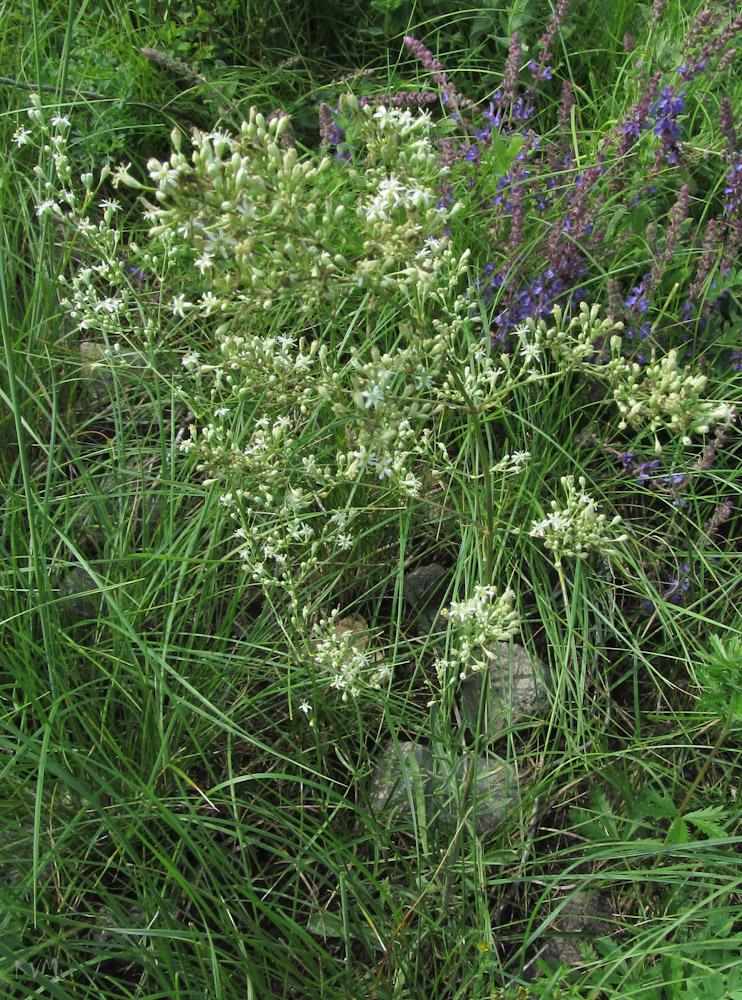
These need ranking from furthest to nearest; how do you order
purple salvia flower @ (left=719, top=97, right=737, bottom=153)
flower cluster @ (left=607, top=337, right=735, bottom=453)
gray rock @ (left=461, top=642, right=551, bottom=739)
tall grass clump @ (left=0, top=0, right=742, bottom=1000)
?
purple salvia flower @ (left=719, top=97, right=737, bottom=153)
gray rock @ (left=461, top=642, right=551, bottom=739)
tall grass clump @ (left=0, top=0, right=742, bottom=1000)
flower cluster @ (left=607, top=337, right=735, bottom=453)

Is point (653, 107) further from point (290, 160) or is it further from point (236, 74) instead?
point (290, 160)

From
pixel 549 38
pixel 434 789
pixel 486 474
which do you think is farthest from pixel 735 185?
pixel 434 789

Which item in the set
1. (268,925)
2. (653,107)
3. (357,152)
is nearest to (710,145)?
(653,107)

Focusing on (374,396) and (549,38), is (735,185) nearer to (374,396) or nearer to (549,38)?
(549,38)

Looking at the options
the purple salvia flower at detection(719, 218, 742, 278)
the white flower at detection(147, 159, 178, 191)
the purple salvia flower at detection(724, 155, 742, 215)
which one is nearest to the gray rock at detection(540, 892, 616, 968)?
the white flower at detection(147, 159, 178, 191)

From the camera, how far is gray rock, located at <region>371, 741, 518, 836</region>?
2254 mm

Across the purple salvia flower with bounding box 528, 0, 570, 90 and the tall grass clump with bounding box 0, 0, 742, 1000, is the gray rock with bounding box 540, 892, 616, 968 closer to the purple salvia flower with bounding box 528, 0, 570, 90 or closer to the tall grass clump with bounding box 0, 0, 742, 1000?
the tall grass clump with bounding box 0, 0, 742, 1000

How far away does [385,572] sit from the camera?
2.94m

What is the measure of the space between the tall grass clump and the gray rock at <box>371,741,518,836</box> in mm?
21

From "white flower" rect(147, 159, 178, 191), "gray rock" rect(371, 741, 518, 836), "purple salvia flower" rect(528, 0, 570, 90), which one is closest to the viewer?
"white flower" rect(147, 159, 178, 191)

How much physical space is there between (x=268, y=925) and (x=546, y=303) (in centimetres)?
225

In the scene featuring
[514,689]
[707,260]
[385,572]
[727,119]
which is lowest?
[514,689]

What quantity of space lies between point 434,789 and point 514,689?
516 millimetres

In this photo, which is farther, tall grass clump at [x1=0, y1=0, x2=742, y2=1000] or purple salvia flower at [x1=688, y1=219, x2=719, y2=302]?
purple salvia flower at [x1=688, y1=219, x2=719, y2=302]
